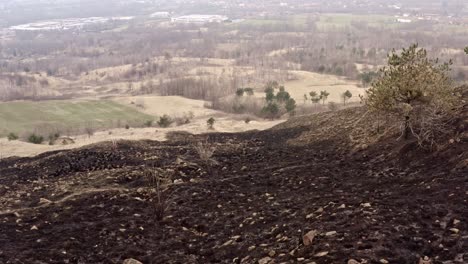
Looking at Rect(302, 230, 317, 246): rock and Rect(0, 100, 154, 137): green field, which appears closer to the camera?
Rect(302, 230, 317, 246): rock

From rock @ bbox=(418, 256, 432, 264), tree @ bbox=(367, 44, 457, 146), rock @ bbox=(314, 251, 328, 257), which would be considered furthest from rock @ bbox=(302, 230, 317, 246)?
tree @ bbox=(367, 44, 457, 146)

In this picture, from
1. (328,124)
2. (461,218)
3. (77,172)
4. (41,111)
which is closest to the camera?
(461,218)

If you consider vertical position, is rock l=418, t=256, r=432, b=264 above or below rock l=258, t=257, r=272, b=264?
above

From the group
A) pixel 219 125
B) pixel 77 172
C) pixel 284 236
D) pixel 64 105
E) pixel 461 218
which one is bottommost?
pixel 64 105

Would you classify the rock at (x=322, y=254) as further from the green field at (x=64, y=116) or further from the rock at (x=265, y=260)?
the green field at (x=64, y=116)

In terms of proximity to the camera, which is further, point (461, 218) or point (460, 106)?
point (460, 106)

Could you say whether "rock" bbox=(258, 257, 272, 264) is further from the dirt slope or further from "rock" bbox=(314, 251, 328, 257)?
"rock" bbox=(314, 251, 328, 257)

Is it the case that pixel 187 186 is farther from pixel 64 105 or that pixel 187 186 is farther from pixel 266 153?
pixel 64 105

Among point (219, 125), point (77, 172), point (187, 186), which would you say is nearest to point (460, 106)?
point (187, 186)
